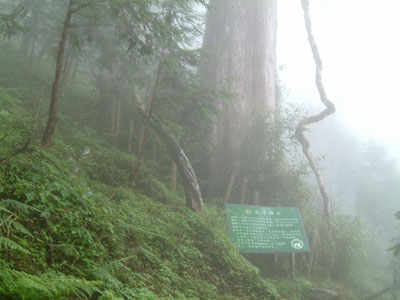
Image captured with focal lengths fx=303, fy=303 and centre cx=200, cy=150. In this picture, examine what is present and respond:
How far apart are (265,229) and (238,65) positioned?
7.68m

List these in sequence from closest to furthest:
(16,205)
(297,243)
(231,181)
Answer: (16,205) → (297,243) → (231,181)

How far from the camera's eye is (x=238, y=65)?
41.7 feet

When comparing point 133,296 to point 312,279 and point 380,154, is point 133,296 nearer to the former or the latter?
point 312,279

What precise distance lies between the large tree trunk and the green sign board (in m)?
2.94

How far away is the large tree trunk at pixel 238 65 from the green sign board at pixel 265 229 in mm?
2938

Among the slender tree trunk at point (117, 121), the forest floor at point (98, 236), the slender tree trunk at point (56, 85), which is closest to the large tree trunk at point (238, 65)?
the slender tree trunk at point (117, 121)

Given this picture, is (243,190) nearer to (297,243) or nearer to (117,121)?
(297,243)

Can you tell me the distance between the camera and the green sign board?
22.6 ft

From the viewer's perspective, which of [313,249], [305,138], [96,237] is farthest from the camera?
[305,138]

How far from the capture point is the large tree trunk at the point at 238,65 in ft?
36.5

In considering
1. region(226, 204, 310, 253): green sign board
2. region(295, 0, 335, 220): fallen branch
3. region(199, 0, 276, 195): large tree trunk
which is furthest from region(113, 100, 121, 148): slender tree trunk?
region(295, 0, 335, 220): fallen branch

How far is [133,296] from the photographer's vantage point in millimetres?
2904

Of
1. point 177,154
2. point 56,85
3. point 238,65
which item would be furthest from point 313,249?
point 56,85

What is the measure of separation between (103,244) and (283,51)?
239 feet
